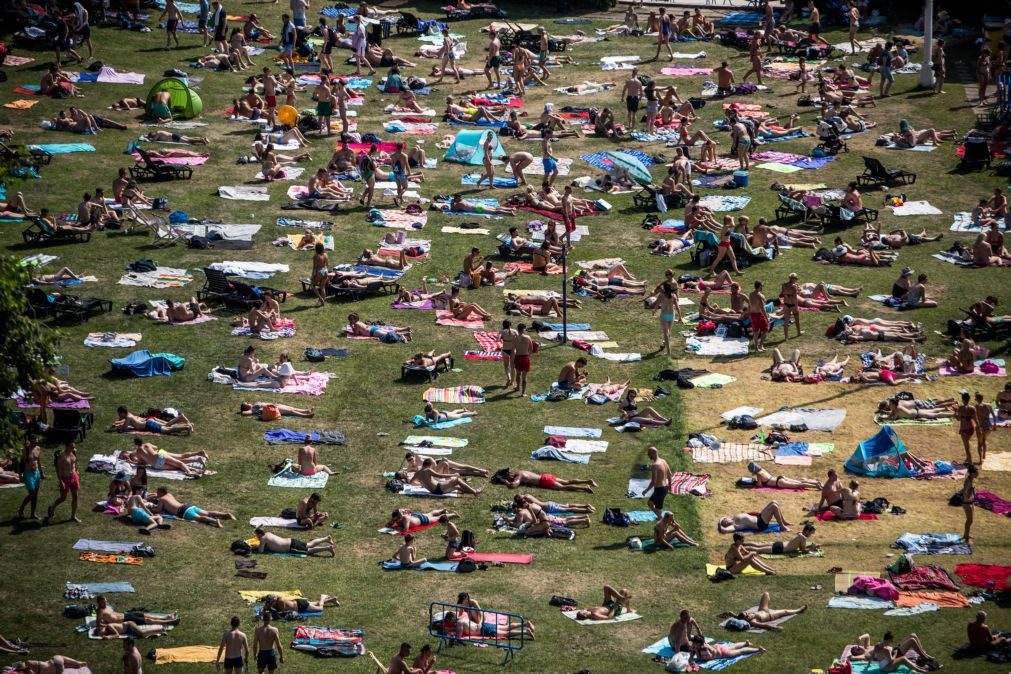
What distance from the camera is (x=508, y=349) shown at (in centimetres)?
3956

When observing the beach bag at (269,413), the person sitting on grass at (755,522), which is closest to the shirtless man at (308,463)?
the beach bag at (269,413)

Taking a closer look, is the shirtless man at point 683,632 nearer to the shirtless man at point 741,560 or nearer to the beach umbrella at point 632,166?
the shirtless man at point 741,560

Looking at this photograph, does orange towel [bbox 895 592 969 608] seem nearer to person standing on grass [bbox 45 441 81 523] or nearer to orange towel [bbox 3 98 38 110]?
person standing on grass [bbox 45 441 81 523]

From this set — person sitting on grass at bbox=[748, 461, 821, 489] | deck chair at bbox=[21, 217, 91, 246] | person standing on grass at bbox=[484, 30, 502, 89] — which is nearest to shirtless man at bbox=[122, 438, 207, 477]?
person sitting on grass at bbox=[748, 461, 821, 489]

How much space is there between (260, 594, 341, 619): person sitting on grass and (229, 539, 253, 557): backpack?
7.39 ft

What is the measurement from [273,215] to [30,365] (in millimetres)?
23497

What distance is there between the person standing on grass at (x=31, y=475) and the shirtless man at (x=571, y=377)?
13216 millimetres

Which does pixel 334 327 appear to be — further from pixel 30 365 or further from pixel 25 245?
pixel 30 365

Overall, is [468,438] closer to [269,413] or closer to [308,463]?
[308,463]

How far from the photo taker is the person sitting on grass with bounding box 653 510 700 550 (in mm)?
32344

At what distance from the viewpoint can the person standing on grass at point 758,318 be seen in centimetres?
4191

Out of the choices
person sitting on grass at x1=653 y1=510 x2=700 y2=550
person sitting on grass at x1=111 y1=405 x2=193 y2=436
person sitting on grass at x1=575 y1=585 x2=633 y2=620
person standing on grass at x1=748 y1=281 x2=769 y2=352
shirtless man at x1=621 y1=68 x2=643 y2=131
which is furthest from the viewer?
shirtless man at x1=621 y1=68 x2=643 y2=131

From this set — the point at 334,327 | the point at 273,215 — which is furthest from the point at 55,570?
the point at 273,215

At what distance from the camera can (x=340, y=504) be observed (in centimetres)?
3409
